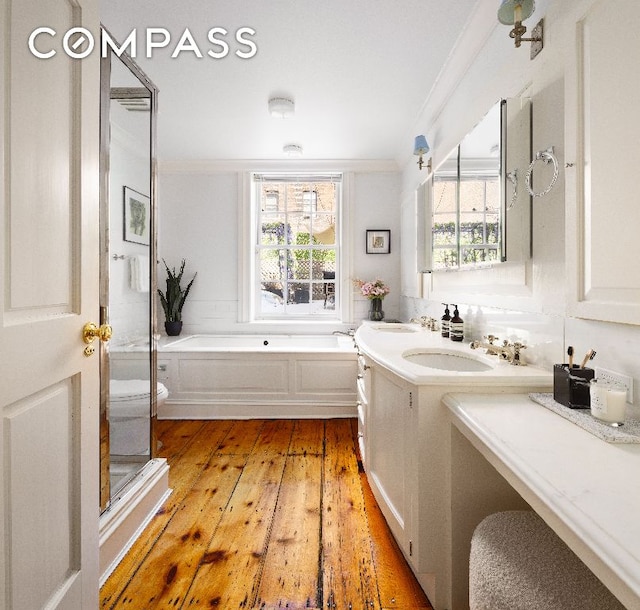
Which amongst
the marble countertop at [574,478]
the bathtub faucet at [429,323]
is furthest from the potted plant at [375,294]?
the marble countertop at [574,478]

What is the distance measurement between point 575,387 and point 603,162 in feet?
2.10

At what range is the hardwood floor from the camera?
4.63 feet

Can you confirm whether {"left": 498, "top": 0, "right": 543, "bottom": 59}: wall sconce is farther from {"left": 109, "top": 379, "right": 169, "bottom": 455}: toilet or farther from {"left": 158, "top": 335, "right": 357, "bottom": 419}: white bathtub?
{"left": 158, "top": 335, "right": 357, "bottom": 419}: white bathtub

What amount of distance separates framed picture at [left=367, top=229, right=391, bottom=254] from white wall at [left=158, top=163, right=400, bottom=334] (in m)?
0.06

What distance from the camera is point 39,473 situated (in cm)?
95

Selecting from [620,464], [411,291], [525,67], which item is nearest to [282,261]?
[411,291]

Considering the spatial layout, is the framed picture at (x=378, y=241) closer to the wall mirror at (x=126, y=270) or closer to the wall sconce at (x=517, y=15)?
the wall mirror at (x=126, y=270)

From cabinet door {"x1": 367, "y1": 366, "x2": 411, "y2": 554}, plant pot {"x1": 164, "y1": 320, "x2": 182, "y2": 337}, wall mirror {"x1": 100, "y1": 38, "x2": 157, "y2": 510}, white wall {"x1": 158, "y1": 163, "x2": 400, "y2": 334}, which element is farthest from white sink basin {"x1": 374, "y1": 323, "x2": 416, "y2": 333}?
plant pot {"x1": 164, "y1": 320, "x2": 182, "y2": 337}

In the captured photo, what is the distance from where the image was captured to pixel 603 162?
108 cm

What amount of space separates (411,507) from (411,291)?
236cm

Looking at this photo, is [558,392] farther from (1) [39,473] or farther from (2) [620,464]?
(1) [39,473]

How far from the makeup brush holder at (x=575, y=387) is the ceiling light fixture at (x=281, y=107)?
239 centimetres

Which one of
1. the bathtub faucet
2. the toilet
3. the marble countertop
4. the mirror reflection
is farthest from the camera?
the bathtub faucet

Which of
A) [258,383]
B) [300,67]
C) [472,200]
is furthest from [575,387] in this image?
[258,383]
